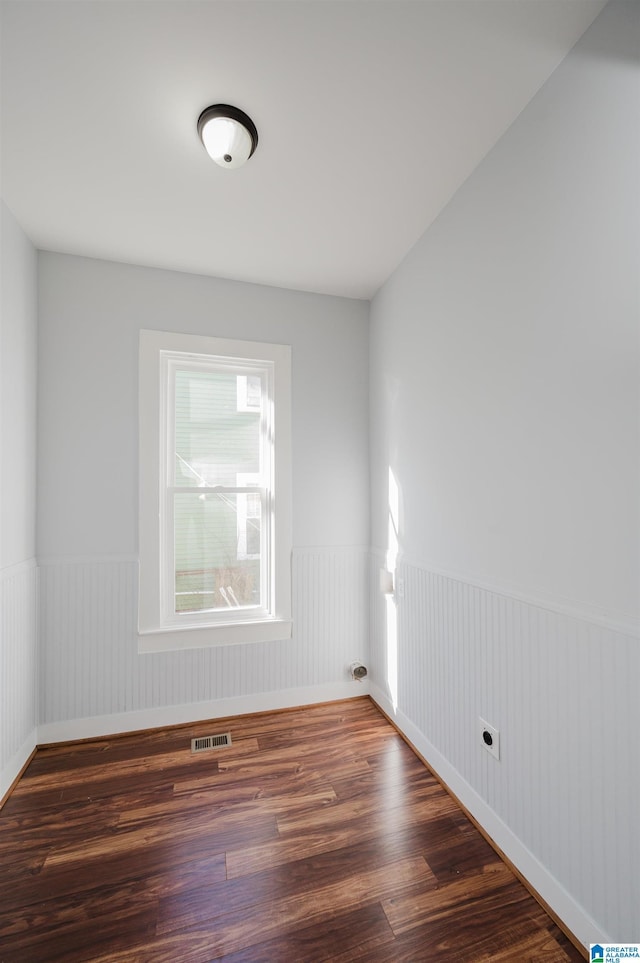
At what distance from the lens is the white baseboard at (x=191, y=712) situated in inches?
90.0

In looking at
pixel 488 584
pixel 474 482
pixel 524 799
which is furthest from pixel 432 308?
pixel 524 799

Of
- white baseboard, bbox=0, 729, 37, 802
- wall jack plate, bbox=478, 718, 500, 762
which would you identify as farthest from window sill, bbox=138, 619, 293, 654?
wall jack plate, bbox=478, 718, 500, 762

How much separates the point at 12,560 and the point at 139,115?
6.28 feet

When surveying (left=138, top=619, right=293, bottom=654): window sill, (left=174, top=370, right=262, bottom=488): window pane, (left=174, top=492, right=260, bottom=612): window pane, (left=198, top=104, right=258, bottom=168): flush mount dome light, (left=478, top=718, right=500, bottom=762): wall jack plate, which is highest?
(left=198, top=104, right=258, bottom=168): flush mount dome light

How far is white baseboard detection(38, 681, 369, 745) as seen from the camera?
2287 millimetres

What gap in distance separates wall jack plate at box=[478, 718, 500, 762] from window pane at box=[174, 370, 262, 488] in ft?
6.00

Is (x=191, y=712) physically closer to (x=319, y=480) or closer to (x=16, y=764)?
(x=16, y=764)

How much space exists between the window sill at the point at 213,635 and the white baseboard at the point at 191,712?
1.12 ft

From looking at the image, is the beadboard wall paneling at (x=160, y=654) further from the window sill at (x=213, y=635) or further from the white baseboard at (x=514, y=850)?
the white baseboard at (x=514, y=850)

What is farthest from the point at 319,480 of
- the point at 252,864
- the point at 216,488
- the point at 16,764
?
the point at 16,764

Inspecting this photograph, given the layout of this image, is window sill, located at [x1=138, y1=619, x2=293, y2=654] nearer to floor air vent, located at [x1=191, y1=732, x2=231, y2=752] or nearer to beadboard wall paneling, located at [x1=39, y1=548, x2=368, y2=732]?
beadboard wall paneling, located at [x1=39, y1=548, x2=368, y2=732]

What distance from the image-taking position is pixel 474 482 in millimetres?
1759

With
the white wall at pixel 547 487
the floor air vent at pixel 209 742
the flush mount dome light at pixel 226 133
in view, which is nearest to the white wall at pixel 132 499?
the floor air vent at pixel 209 742

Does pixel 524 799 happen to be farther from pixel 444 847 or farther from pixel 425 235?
pixel 425 235
